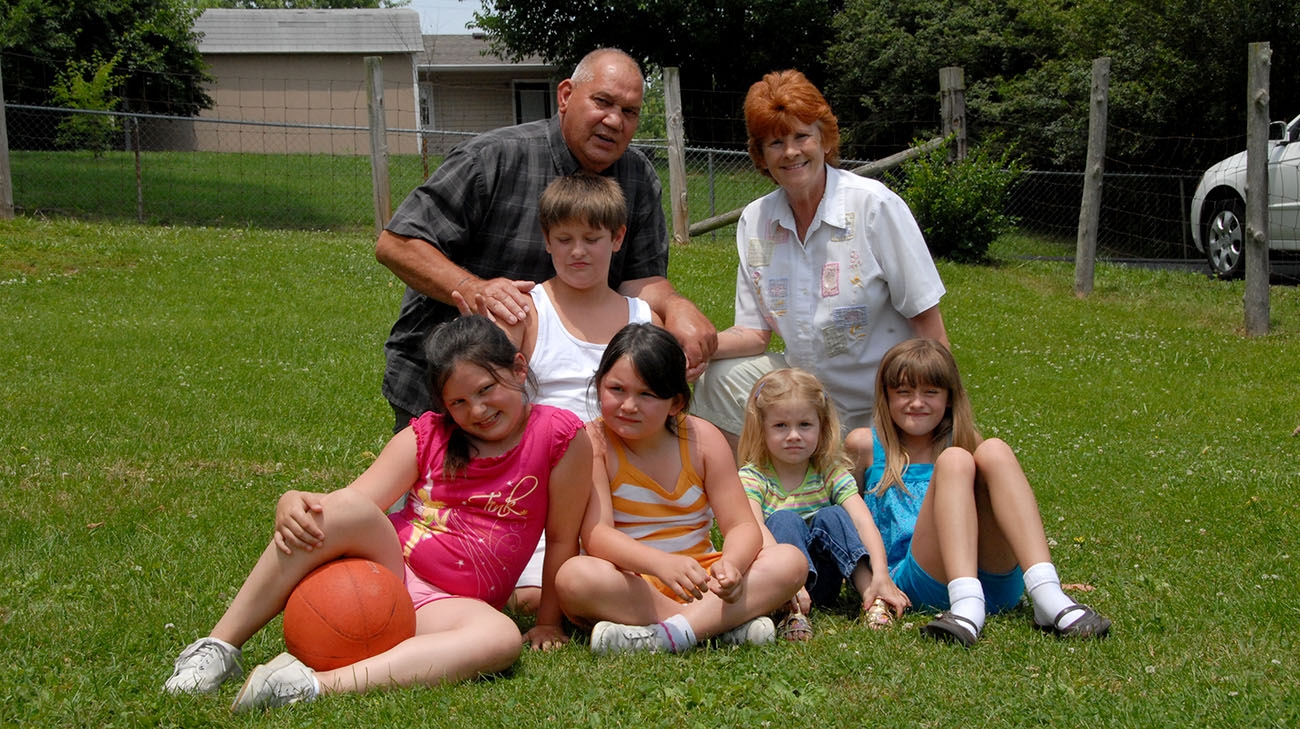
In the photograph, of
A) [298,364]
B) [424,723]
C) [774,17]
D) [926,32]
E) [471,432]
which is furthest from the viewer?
[774,17]

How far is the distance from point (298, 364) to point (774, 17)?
20.5 m

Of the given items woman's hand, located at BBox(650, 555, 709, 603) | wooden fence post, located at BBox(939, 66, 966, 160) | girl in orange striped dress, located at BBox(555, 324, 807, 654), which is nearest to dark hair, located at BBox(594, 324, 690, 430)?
girl in orange striped dress, located at BBox(555, 324, 807, 654)

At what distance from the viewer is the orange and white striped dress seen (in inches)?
143

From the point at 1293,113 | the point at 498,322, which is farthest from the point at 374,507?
the point at 1293,113

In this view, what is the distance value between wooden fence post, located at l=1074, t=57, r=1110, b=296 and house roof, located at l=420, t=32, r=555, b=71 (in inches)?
964

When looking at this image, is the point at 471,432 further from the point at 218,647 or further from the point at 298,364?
the point at 298,364

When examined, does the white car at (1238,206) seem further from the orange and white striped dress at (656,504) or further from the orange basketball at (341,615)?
the orange basketball at (341,615)

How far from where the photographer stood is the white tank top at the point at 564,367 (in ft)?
12.8

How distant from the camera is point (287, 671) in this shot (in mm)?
2953

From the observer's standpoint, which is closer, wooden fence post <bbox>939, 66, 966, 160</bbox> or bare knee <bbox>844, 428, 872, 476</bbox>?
bare knee <bbox>844, 428, 872, 476</bbox>

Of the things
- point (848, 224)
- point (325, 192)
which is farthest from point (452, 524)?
point (325, 192)

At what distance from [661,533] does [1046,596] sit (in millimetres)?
1193

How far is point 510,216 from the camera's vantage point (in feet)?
14.4

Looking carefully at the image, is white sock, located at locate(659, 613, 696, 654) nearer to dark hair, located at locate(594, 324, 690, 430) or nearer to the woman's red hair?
dark hair, located at locate(594, 324, 690, 430)
